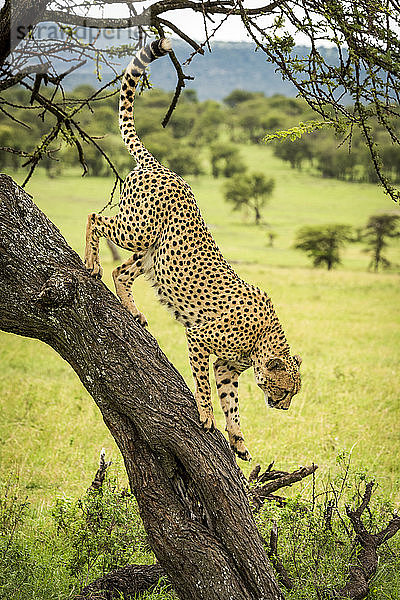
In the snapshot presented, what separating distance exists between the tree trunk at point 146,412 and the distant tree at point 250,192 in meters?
44.8

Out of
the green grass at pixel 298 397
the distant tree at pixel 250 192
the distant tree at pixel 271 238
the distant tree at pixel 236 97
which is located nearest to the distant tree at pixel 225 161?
the distant tree at pixel 250 192

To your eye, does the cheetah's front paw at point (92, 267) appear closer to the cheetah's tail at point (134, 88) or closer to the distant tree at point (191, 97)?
the cheetah's tail at point (134, 88)

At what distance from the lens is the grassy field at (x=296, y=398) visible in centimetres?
856

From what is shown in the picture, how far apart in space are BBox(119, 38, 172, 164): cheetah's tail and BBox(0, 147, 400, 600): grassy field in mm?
1503

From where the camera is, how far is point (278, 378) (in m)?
4.12

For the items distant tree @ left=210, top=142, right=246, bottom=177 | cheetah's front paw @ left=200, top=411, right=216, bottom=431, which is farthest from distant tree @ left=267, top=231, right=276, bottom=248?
cheetah's front paw @ left=200, top=411, right=216, bottom=431

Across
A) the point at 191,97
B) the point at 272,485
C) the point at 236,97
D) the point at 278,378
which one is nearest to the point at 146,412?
the point at 278,378

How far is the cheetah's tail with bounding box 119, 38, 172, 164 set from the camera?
13.1 feet

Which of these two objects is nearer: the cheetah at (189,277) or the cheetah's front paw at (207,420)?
the cheetah at (189,277)

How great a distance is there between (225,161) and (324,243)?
32.6m

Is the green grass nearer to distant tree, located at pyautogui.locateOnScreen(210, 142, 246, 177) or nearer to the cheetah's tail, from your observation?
the cheetah's tail

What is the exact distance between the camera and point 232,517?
14.3ft

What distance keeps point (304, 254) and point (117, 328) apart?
35007 mm

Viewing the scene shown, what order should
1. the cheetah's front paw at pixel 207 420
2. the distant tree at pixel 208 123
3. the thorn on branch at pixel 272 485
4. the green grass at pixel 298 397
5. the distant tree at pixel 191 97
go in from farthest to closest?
the distant tree at pixel 191 97 → the distant tree at pixel 208 123 → the green grass at pixel 298 397 → the thorn on branch at pixel 272 485 → the cheetah's front paw at pixel 207 420
